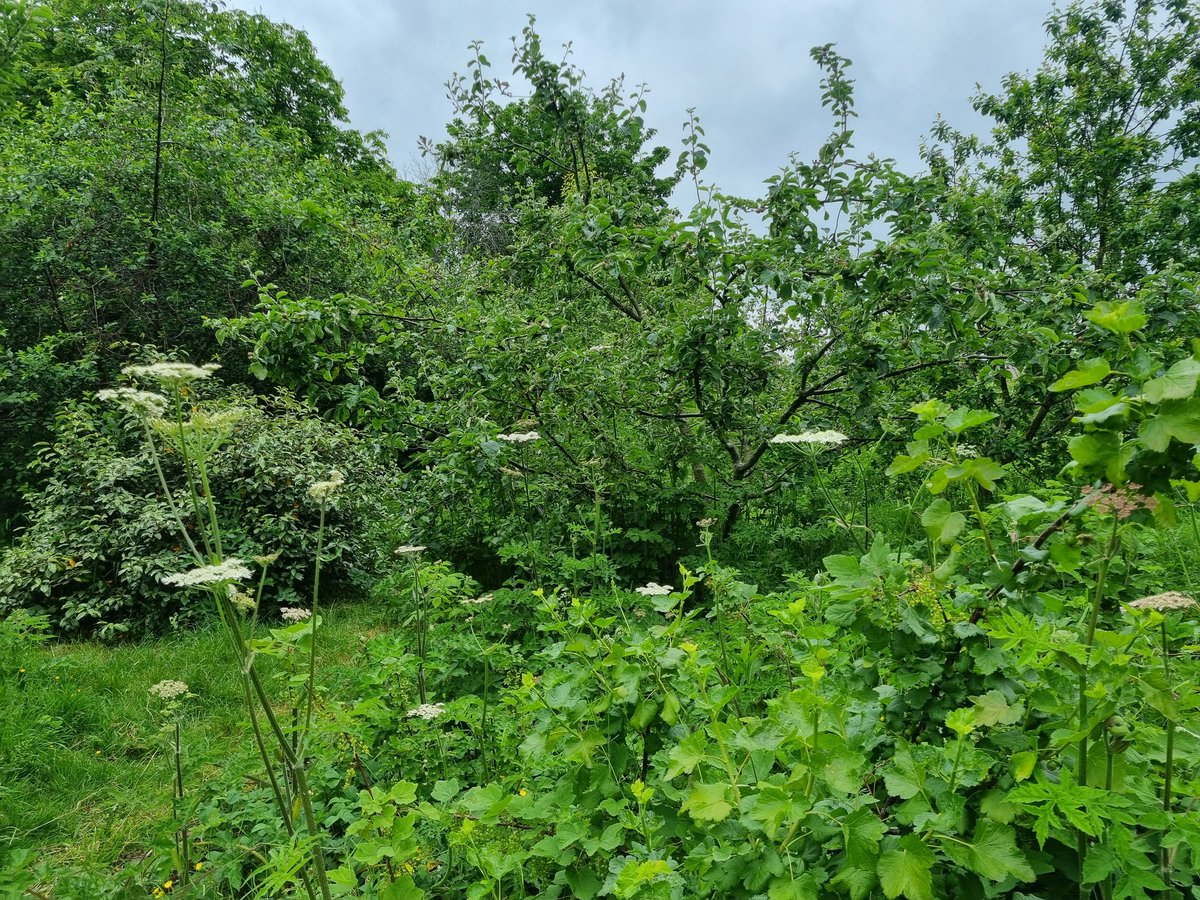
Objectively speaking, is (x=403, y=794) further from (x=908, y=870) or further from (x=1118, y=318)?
(x=1118, y=318)

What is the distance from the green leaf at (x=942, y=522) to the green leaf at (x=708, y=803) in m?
0.53

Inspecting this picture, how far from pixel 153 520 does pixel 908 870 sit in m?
5.61

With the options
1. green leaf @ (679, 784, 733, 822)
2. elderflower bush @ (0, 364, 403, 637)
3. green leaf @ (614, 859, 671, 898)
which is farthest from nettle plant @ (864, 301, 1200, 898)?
elderflower bush @ (0, 364, 403, 637)

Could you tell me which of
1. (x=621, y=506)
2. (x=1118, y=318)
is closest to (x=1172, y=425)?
(x=1118, y=318)

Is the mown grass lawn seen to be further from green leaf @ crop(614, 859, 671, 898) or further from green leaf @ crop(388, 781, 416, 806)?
green leaf @ crop(614, 859, 671, 898)

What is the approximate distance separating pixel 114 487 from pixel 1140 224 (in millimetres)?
12237

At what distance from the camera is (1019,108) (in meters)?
9.95

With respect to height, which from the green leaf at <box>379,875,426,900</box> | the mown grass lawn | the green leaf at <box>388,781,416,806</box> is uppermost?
the green leaf at <box>388,781,416,806</box>

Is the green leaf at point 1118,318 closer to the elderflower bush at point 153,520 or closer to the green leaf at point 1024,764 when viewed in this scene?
the green leaf at point 1024,764

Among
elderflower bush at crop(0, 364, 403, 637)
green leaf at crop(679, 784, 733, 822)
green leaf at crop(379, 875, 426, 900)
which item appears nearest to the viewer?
green leaf at crop(679, 784, 733, 822)

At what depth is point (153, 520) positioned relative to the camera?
190 inches

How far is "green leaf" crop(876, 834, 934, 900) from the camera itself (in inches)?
32.3

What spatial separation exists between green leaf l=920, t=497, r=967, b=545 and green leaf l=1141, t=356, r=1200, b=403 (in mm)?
282

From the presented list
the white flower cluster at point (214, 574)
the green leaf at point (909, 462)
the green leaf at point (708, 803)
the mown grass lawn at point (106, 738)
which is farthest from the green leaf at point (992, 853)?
the mown grass lawn at point (106, 738)
